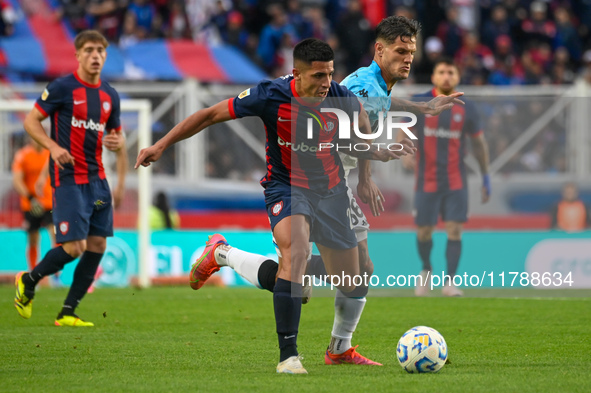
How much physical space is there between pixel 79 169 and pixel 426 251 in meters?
4.46

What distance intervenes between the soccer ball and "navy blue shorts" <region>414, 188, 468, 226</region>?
5550 mm

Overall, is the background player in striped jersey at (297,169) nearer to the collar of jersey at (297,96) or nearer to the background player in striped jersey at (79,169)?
the collar of jersey at (297,96)

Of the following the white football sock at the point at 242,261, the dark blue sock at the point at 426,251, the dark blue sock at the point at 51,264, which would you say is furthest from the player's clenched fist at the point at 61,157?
the dark blue sock at the point at 426,251

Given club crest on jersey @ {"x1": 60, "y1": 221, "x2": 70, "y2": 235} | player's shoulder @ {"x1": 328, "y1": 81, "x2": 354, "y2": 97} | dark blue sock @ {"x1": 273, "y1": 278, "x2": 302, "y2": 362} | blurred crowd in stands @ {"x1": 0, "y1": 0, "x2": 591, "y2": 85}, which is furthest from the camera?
blurred crowd in stands @ {"x1": 0, "y1": 0, "x2": 591, "y2": 85}

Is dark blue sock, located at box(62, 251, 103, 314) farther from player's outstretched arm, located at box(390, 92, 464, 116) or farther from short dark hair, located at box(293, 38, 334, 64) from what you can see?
short dark hair, located at box(293, 38, 334, 64)

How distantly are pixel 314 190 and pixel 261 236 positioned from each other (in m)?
7.79

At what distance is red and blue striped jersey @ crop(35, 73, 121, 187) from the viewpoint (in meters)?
7.93

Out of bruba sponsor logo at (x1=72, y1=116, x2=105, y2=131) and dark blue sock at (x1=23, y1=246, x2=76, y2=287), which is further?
bruba sponsor logo at (x1=72, y1=116, x2=105, y2=131)

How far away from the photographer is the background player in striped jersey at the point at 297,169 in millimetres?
5234

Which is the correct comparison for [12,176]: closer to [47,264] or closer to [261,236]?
[261,236]

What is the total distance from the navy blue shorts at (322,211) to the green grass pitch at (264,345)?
773 millimetres

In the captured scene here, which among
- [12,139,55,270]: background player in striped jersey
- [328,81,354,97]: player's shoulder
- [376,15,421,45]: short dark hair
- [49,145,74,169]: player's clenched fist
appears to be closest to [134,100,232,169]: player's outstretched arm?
[328,81,354,97]: player's shoulder

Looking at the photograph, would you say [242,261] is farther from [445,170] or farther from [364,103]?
[445,170]

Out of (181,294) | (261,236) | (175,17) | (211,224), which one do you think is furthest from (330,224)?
(175,17)
